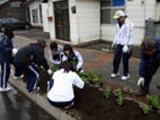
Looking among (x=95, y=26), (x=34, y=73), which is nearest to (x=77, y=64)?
(x=34, y=73)

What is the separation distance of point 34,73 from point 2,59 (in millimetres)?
1005

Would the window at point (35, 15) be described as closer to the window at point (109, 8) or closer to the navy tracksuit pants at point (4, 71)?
the window at point (109, 8)

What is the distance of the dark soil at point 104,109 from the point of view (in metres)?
3.23

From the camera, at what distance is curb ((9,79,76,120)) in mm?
3631

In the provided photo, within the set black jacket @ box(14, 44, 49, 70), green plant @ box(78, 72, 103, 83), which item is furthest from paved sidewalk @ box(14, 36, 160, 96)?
black jacket @ box(14, 44, 49, 70)

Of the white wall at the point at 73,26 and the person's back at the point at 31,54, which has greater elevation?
the white wall at the point at 73,26

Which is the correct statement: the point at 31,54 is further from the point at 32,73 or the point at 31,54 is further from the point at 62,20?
the point at 62,20

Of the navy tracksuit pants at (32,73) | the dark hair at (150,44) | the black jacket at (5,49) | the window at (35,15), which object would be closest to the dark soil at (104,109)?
the dark hair at (150,44)

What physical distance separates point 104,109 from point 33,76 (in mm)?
2040

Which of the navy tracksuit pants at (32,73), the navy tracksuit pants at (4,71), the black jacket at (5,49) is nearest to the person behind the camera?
the navy tracksuit pants at (32,73)

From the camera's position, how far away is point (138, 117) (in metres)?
3.20

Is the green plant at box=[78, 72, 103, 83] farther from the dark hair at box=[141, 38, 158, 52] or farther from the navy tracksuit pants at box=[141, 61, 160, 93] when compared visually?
the dark hair at box=[141, 38, 158, 52]

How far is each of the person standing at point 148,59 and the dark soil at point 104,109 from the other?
2.01 feet

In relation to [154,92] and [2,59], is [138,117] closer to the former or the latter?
[154,92]
